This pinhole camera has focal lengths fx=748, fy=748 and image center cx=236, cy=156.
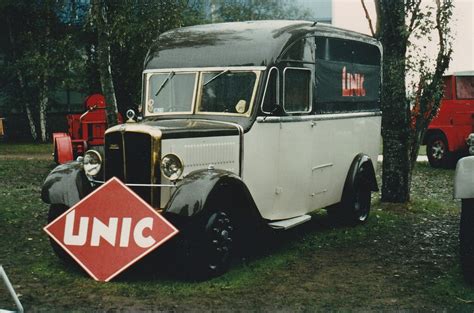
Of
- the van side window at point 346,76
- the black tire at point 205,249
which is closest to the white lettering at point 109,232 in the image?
the black tire at point 205,249

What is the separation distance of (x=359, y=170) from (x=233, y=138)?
3.18 meters

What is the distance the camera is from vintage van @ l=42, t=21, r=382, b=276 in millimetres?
7352

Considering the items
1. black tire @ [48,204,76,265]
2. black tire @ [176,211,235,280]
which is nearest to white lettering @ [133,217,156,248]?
black tire @ [176,211,235,280]

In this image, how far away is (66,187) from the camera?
7.86 m

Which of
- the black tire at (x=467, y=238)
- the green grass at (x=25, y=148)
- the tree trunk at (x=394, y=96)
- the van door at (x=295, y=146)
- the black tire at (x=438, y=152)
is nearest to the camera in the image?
the black tire at (x=467, y=238)

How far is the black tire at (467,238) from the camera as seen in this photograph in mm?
6836

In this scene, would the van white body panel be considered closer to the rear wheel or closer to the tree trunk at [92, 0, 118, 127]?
the rear wheel

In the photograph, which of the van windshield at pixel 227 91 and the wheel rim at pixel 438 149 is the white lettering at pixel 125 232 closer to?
the van windshield at pixel 227 91

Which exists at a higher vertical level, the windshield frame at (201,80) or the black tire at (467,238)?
the windshield frame at (201,80)

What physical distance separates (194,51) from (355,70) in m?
3.05

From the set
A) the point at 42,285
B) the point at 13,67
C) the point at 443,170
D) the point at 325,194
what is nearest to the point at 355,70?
the point at 325,194

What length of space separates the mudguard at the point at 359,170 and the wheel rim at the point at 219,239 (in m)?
3.24

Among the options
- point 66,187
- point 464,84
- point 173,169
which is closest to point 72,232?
A: point 66,187

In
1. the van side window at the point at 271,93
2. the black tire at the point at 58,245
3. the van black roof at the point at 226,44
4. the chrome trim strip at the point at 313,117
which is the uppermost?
the van black roof at the point at 226,44
